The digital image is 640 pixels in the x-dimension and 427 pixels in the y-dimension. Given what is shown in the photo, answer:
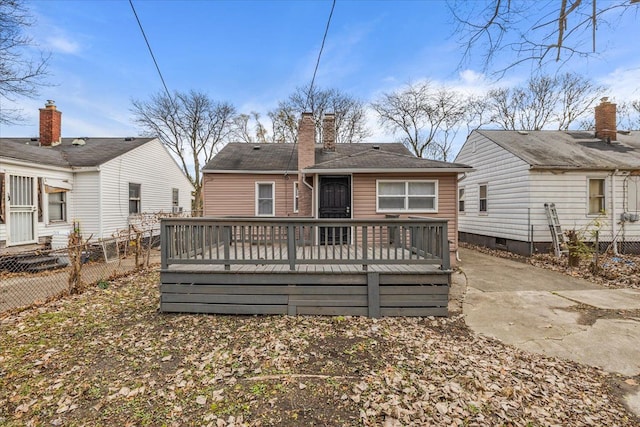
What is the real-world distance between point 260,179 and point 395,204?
544 centimetres

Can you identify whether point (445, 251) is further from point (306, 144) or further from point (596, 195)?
point (596, 195)

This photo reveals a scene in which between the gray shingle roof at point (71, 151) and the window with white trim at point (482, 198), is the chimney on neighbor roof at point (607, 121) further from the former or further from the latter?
the gray shingle roof at point (71, 151)

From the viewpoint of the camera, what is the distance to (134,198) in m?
12.3

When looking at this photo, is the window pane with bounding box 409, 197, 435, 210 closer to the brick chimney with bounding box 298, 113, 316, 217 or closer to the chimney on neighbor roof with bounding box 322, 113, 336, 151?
the brick chimney with bounding box 298, 113, 316, 217

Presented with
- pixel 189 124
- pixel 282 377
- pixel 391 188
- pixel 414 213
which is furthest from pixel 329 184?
pixel 189 124

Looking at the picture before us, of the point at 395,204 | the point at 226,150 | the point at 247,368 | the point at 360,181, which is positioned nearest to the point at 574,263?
the point at 395,204

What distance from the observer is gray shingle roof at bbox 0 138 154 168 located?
9.00 m

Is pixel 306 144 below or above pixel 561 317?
above

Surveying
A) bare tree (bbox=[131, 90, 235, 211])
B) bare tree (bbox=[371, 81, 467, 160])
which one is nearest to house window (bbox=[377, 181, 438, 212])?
bare tree (bbox=[371, 81, 467, 160])

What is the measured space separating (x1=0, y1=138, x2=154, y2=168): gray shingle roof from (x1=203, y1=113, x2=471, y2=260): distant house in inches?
153

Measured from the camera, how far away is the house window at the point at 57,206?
9634 mm

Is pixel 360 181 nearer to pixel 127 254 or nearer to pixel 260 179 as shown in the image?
pixel 260 179

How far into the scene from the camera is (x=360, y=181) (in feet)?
28.2

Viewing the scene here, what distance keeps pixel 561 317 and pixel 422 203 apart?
446cm
